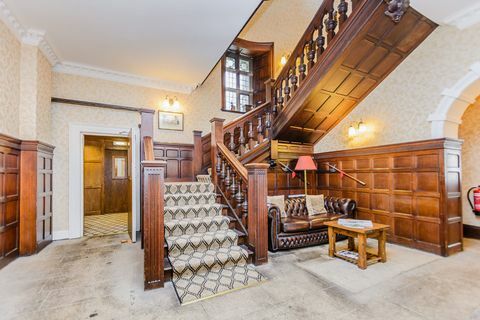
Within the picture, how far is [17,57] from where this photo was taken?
12.0 feet

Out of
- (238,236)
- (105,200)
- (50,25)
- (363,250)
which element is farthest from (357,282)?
(105,200)

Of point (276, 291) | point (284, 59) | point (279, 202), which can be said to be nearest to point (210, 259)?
point (276, 291)

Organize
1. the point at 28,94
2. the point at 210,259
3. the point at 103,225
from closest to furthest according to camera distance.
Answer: the point at 210,259
the point at 28,94
the point at 103,225

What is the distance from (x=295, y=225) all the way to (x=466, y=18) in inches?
152

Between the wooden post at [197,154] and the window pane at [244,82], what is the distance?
273cm

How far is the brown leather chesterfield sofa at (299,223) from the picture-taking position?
12.1ft

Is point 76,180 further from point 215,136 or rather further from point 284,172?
point 284,172

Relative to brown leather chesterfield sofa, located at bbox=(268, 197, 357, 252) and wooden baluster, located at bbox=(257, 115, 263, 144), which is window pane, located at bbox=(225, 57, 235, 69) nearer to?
wooden baluster, located at bbox=(257, 115, 263, 144)

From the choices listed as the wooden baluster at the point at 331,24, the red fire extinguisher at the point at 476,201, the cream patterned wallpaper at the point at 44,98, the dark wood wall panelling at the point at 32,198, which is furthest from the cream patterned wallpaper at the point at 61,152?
the red fire extinguisher at the point at 476,201

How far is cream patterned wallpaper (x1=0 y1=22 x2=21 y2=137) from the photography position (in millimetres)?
3244

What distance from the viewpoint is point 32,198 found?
366 centimetres

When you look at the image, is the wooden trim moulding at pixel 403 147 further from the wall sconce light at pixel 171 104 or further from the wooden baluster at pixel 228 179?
the wall sconce light at pixel 171 104

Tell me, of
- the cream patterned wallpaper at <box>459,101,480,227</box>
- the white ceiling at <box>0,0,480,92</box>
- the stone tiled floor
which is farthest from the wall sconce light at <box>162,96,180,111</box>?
the cream patterned wallpaper at <box>459,101,480,227</box>

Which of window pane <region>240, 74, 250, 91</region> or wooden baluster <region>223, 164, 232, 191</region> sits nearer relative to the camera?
wooden baluster <region>223, 164, 232, 191</region>
